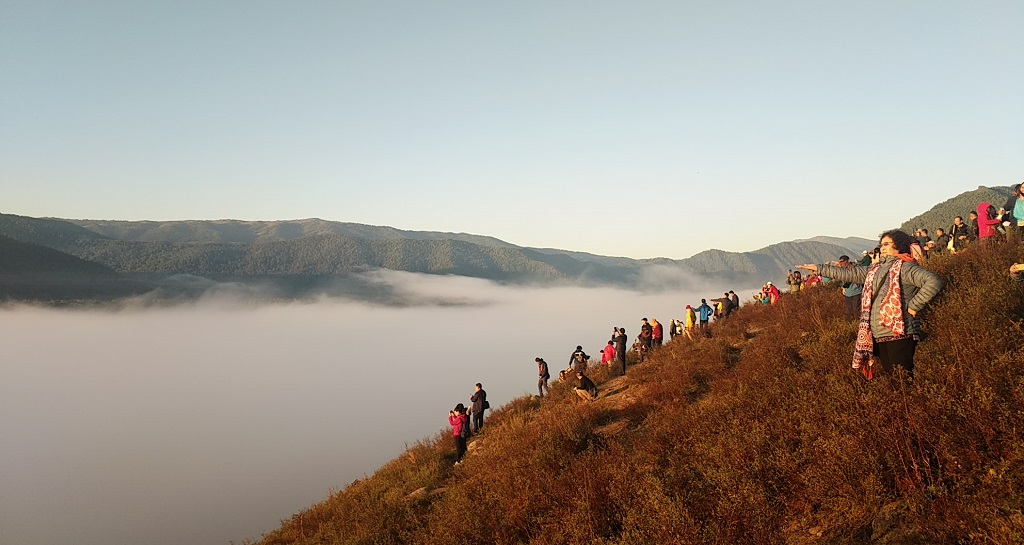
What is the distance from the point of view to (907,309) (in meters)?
3.81

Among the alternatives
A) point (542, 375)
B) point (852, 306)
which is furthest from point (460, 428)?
point (852, 306)

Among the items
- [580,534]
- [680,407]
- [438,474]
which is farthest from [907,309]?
[438,474]

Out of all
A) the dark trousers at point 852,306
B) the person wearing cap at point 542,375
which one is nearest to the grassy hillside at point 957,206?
the person wearing cap at point 542,375

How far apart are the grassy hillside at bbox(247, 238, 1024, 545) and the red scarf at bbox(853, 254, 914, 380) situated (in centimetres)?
22

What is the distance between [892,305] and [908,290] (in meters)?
0.21

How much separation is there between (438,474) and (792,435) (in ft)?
30.0

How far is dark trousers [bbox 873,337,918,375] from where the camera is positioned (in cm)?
395

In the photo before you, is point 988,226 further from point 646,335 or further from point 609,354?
point 609,354

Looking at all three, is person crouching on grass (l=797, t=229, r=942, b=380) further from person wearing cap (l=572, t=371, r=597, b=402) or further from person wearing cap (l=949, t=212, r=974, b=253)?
person wearing cap (l=949, t=212, r=974, b=253)

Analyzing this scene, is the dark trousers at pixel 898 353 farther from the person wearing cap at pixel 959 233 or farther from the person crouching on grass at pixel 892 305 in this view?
the person wearing cap at pixel 959 233

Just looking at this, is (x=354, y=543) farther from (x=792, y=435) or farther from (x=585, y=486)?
(x=792, y=435)

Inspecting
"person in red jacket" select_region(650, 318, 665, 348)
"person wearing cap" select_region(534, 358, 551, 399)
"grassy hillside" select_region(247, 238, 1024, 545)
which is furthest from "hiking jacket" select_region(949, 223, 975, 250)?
"person wearing cap" select_region(534, 358, 551, 399)

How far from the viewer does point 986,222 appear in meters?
10.4

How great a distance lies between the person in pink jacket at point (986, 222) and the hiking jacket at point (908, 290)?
29.5 ft
